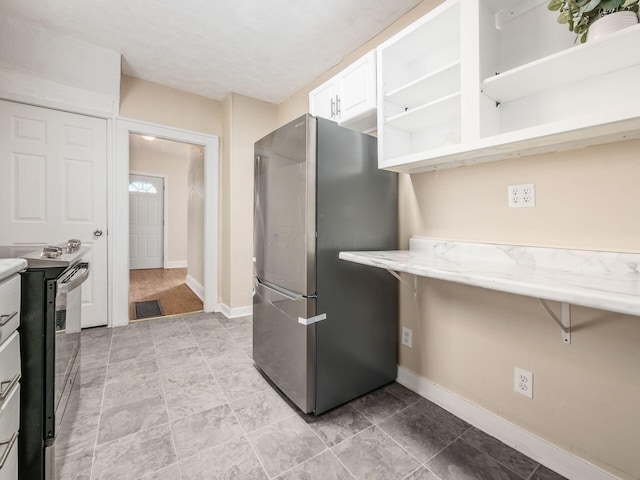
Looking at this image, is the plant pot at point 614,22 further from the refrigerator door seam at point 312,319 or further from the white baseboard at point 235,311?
the white baseboard at point 235,311

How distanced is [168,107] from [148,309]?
236 cm

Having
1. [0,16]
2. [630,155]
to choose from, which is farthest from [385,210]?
[0,16]

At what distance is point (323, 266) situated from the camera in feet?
5.28

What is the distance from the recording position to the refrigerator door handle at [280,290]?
1.63 meters

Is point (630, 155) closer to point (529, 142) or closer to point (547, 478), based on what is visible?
point (529, 142)

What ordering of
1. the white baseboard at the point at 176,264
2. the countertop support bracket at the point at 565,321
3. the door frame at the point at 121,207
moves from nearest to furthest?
the countertop support bracket at the point at 565,321 → the door frame at the point at 121,207 → the white baseboard at the point at 176,264

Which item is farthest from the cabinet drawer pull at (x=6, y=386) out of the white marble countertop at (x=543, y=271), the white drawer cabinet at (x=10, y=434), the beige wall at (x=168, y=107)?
the beige wall at (x=168, y=107)

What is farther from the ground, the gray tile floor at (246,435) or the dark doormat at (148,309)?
the dark doormat at (148,309)

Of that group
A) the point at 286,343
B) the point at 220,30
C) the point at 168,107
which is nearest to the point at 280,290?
the point at 286,343

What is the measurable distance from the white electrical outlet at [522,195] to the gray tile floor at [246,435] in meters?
1.17

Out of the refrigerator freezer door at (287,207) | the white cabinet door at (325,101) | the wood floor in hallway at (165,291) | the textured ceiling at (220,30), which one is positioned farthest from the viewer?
the wood floor in hallway at (165,291)

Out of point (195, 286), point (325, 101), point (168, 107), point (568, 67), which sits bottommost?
point (195, 286)

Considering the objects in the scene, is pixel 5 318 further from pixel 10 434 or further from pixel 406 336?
pixel 406 336

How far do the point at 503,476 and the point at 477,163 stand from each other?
1.46m
